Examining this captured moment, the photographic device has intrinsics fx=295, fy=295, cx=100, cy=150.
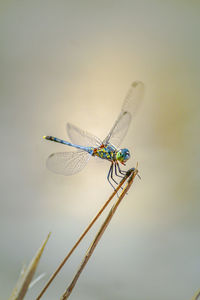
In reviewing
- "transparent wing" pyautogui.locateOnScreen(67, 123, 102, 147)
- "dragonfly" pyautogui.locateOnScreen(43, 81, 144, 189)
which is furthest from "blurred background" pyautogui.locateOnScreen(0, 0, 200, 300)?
A: "dragonfly" pyautogui.locateOnScreen(43, 81, 144, 189)

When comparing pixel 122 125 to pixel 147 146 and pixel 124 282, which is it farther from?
pixel 124 282

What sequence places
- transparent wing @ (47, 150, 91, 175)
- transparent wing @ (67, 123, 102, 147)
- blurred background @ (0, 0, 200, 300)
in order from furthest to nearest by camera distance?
blurred background @ (0, 0, 200, 300), transparent wing @ (67, 123, 102, 147), transparent wing @ (47, 150, 91, 175)

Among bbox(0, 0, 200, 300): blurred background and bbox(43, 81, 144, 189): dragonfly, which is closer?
bbox(43, 81, 144, 189): dragonfly

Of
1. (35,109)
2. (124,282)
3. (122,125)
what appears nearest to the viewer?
(122,125)

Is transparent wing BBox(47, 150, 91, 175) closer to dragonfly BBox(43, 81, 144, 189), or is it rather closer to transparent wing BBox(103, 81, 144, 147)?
dragonfly BBox(43, 81, 144, 189)

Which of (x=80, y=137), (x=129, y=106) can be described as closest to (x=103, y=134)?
(x=80, y=137)

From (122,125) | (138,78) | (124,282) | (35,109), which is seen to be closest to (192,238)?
(124,282)

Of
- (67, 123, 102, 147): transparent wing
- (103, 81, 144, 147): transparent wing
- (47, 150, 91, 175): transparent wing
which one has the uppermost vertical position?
(103, 81, 144, 147): transparent wing
